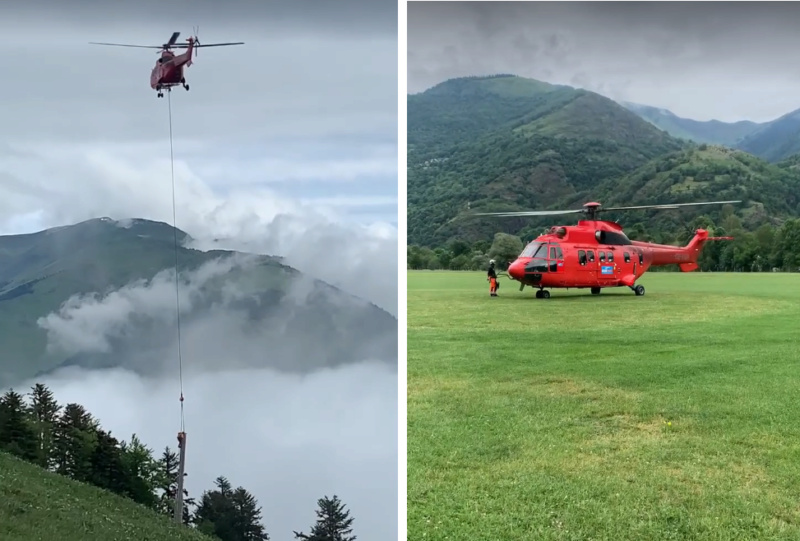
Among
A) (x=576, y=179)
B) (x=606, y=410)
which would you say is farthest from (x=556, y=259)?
(x=606, y=410)

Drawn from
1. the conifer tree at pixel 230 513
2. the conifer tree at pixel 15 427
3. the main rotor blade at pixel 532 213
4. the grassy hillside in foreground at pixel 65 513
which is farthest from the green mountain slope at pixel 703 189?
the conifer tree at pixel 15 427

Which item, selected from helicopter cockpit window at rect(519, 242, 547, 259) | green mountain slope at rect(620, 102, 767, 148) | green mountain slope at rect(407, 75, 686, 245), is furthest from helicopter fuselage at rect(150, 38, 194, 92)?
green mountain slope at rect(620, 102, 767, 148)

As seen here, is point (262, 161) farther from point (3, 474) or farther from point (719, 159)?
point (719, 159)

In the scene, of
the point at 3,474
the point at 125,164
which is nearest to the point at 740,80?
the point at 125,164

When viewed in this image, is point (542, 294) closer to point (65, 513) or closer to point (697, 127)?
point (697, 127)

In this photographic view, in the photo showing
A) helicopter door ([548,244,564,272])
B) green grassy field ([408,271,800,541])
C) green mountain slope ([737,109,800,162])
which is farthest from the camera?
helicopter door ([548,244,564,272])

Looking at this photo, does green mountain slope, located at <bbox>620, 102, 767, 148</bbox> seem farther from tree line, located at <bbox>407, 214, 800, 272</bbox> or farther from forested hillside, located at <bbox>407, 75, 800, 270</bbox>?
tree line, located at <bbox>407, 214, 800, 272</bbox>
